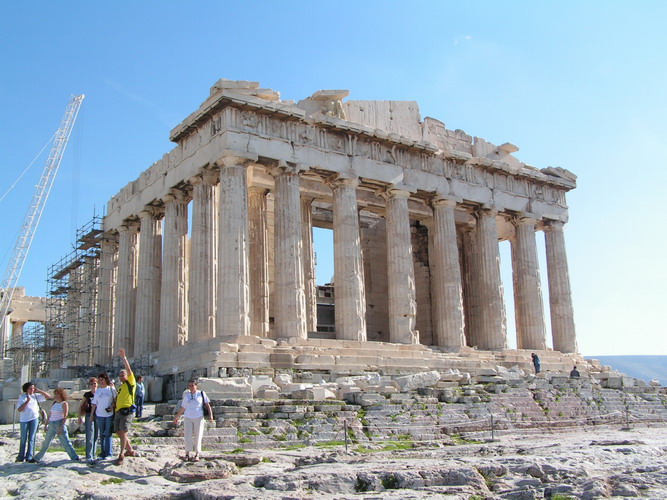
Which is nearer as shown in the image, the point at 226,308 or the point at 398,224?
the point at 226,308

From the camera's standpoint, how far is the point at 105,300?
3481 centimetres

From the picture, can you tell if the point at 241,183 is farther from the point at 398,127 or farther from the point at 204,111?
the point at 398,127

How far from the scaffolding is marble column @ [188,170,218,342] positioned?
8335 millimetres

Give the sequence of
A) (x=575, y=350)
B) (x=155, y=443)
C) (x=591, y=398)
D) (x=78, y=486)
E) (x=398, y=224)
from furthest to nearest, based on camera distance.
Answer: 1. (x=575, y=350)
2. (x=398, y=224)
3. (x=591, y=398)
4. (x=155, y=443)
5. (x=78, y=486)

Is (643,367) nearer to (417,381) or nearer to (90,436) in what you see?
(417,381)

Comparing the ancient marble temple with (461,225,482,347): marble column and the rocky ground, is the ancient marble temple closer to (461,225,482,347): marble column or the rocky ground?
(461,225,482,347): marble column

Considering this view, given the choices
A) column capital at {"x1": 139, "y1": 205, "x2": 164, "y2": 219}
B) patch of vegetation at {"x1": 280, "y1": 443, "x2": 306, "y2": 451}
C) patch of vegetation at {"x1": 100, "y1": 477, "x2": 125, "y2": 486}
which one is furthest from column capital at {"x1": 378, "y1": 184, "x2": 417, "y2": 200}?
patch of vegetation at {"x1": 100, "y1": 477, "x2": 125, "y2": 486}

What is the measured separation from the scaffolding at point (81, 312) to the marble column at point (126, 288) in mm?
2031

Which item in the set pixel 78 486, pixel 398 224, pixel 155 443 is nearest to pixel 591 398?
pixel 398 224

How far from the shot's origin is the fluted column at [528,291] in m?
34.0

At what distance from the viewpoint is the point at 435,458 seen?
42.0 ft

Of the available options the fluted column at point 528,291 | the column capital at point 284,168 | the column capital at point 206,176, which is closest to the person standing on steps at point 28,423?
the column capital at point 206,176

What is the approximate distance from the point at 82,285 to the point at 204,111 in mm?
16176

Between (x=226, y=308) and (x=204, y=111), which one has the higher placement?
(x=204, y=111)
